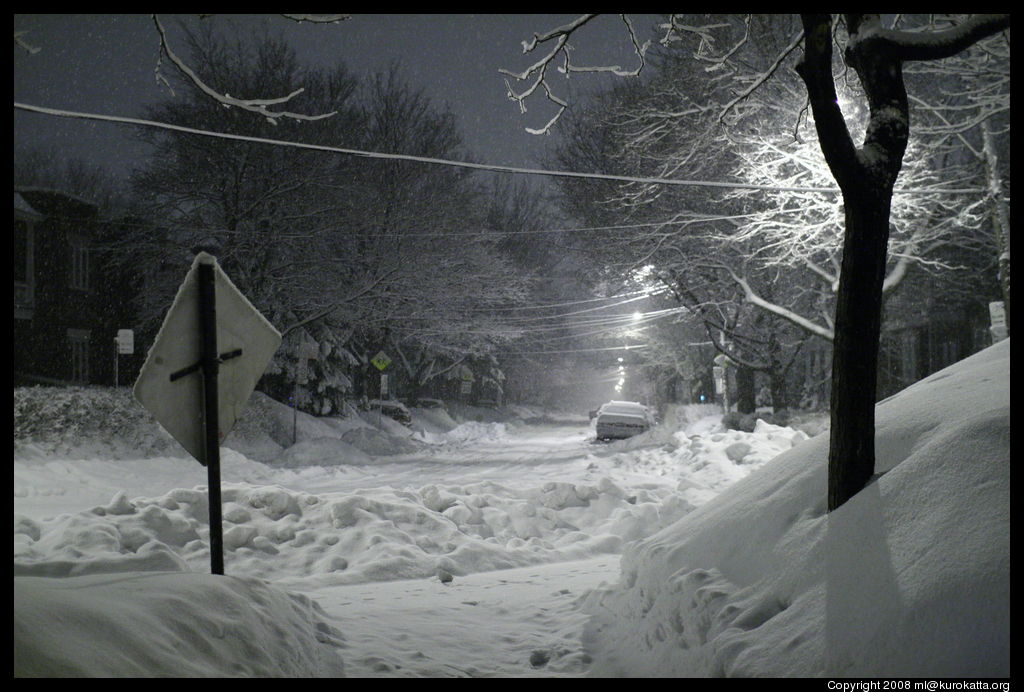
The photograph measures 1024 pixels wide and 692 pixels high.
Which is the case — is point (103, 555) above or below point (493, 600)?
above

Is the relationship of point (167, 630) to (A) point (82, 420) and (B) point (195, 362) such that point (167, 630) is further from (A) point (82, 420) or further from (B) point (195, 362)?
(A) point (82, 420)

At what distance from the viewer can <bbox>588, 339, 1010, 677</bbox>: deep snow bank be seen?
316cm

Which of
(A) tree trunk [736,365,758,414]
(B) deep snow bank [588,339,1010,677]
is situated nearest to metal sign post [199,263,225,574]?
(B) deep snow bank [588,339,1010,677]

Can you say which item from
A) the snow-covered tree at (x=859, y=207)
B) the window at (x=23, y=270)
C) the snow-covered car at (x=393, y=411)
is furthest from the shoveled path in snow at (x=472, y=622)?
the snow-covered car at (x=393, y=411)

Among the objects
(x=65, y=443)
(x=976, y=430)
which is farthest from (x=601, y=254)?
(x=976, y=430)

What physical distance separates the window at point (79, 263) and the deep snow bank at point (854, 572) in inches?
1124

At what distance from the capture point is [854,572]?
3.77 metres

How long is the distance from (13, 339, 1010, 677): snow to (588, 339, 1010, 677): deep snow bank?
0.01m

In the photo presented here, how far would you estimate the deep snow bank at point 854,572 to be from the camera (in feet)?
→ 10.4

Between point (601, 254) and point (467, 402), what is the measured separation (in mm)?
26106

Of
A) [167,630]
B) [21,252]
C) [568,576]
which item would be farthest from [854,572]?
[21,252]

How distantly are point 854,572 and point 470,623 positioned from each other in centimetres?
317
